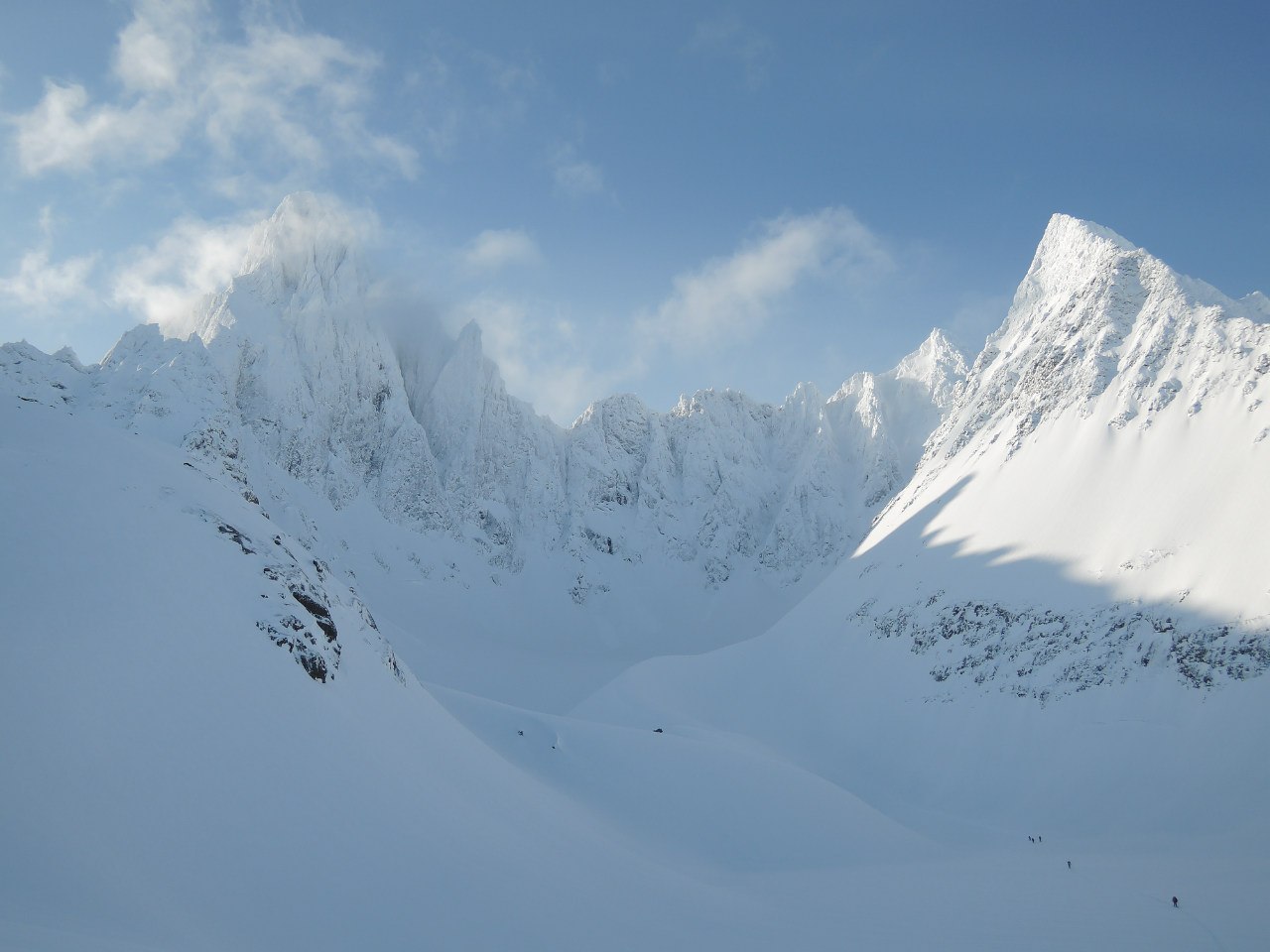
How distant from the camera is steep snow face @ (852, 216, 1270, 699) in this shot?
5025cm

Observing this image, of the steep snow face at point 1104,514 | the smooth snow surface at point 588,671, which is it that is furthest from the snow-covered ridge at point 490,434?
the steep snow face at point 1104,514

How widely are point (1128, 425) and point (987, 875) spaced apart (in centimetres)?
5071

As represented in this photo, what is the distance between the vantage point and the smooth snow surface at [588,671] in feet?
51.1

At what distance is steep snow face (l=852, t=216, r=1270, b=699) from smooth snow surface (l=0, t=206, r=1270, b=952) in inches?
13.8

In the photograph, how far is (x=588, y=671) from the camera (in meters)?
104

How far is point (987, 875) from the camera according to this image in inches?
A: 1276

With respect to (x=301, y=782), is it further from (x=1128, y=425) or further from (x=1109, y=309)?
(x=1109, y=309)

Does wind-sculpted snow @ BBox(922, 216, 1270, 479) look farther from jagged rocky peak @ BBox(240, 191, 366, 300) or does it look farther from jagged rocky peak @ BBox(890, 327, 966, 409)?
jagged rocky peak @ BBox(240, 191, 366, 300)

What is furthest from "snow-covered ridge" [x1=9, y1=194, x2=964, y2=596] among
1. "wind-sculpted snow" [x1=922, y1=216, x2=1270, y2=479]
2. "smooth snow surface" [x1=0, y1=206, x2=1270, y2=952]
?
"wind-sculpted snow" [x1=922, y1=216, x2=1270, y2=479]

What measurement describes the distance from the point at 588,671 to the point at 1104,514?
223ft

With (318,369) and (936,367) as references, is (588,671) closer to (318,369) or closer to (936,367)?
(318,369)

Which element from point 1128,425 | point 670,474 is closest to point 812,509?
point 670,474

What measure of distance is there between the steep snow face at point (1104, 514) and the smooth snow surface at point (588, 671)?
351mm

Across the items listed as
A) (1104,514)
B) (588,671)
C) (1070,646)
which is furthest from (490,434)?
(1070,646)
